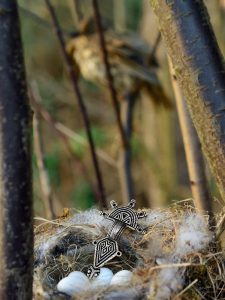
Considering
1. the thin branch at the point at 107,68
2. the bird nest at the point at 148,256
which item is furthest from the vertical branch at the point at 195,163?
the thin branch at the point at 107,68

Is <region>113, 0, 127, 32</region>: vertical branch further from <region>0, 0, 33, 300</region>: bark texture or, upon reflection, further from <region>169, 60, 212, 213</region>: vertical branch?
<region>0, 0, 33, 300</region>: bark texture

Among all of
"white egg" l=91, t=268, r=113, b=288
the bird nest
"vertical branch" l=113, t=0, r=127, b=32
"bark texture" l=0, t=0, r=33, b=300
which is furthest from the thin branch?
"vertical branch" l=113, t=0, r=127, b=32

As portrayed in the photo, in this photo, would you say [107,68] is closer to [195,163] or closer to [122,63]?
[195,163]

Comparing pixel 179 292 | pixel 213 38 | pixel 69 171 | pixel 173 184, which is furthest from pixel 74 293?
pixel 69 171

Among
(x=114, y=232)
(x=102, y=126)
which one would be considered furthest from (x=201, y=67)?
(x=102, y=126)

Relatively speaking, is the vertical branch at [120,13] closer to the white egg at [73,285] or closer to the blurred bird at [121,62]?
the blurred bird at [121,62]

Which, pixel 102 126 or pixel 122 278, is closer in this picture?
pixel 122 278
